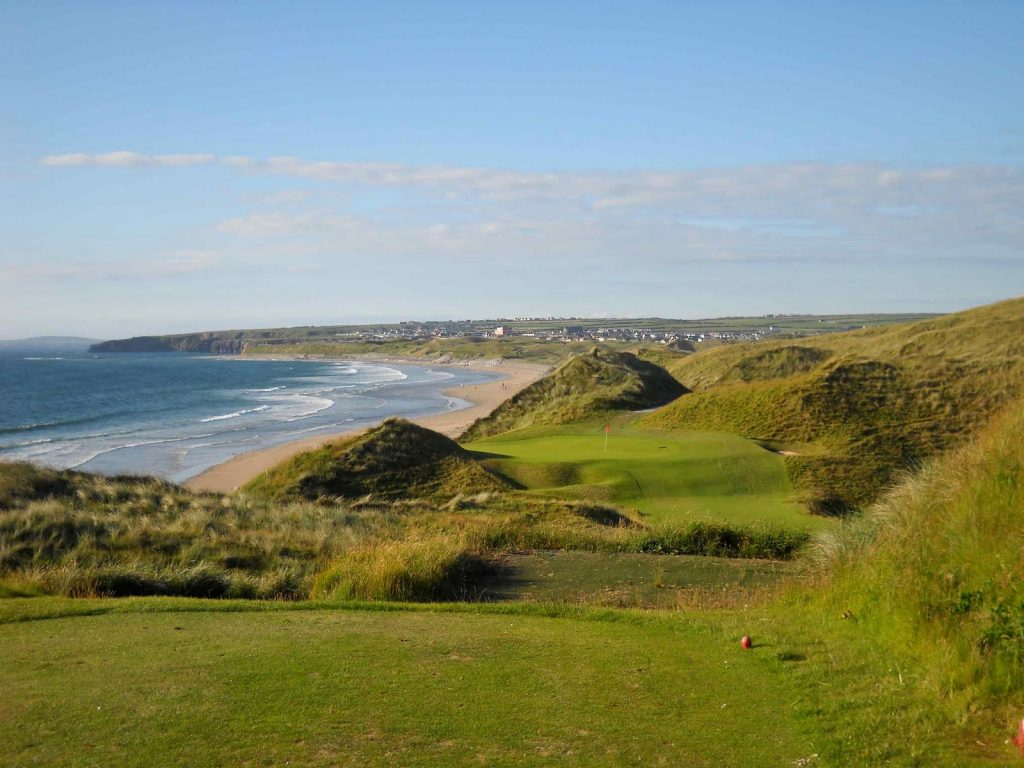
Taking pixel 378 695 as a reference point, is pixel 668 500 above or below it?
below

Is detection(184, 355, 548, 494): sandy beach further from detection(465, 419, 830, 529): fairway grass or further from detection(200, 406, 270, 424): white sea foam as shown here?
detection(200, 406, 270, 424): white sea foam

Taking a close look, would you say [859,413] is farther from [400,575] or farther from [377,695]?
[377,695]

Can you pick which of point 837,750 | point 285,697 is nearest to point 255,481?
point 285,697

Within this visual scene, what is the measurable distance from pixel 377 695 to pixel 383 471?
73.9ft

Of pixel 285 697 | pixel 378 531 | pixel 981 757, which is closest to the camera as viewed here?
pixel 981 757

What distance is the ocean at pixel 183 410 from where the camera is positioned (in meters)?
46.3

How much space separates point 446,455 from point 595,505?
877cm

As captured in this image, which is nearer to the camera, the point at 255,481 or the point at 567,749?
the point at 567,749

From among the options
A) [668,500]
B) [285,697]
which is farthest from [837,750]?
[668,500]

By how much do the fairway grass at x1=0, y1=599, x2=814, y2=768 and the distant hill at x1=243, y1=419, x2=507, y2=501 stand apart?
17.6m

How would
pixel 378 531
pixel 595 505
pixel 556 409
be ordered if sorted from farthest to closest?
pixel 556 409, pixel 595 505, pixel 378 531

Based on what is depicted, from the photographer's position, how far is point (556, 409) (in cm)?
4894

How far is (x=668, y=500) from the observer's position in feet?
83.0

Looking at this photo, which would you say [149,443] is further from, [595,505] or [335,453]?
[595,505]
